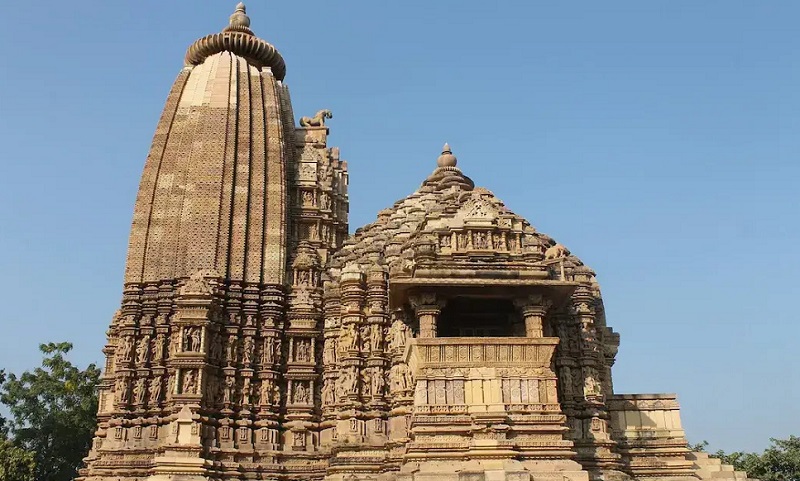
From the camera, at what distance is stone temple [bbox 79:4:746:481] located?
14.3 meters

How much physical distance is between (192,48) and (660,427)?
1820 cm

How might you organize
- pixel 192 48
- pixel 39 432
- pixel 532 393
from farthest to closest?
pixel 39 432, pixel 192 48, pixel 532 393

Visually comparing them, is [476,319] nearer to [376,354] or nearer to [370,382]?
[376,354]

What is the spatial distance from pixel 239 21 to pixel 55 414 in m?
17.3

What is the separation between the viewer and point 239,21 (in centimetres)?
2511

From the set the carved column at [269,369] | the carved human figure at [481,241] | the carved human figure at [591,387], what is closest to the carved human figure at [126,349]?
the carved column at [269,369]

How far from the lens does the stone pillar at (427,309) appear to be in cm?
1543

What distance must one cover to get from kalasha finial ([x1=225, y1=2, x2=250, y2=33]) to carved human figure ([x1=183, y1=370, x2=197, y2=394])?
12216 mm

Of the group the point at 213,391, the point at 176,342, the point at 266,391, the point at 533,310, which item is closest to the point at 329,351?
the point at 266,391

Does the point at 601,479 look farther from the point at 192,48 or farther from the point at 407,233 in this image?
the point at 192,48

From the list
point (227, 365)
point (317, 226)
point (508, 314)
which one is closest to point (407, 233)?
point (317, 226)

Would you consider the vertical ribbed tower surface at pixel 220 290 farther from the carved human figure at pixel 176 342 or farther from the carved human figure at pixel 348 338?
the carved human figure at pixel 348 338

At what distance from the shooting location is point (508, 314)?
57.2ft

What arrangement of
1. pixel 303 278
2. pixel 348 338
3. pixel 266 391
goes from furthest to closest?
pixel 303 278, pixel 348 338, pixel 266 391
